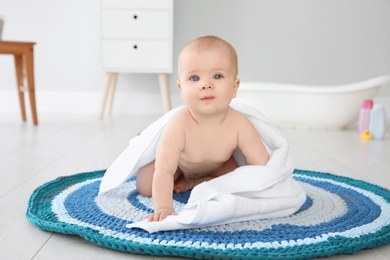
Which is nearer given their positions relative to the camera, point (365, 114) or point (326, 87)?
point (365, 114)

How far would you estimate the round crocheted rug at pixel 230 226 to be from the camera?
0.74 m

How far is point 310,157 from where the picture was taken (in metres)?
1.72

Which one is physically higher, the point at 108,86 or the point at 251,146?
the point at 251,146

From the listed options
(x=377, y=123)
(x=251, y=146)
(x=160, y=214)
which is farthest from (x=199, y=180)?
(x=377, y=123)

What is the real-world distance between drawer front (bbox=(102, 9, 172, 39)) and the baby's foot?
171 cm

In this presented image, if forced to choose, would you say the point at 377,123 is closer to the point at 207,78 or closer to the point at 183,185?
the point at 183,185

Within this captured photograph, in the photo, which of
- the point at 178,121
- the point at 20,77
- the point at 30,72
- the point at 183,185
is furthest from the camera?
the point at 20,77

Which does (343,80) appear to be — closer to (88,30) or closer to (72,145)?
(88,30)

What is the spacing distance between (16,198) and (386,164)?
1.10 metres

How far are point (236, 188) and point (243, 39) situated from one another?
229 centimetres

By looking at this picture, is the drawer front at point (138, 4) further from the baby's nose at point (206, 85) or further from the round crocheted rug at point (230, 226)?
the baby's nose at point (206, 85)

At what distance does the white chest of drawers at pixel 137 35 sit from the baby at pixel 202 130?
171 centimetres

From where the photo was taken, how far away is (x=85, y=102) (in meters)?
3.16

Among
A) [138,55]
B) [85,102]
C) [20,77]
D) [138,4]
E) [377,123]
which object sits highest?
[138,4]
